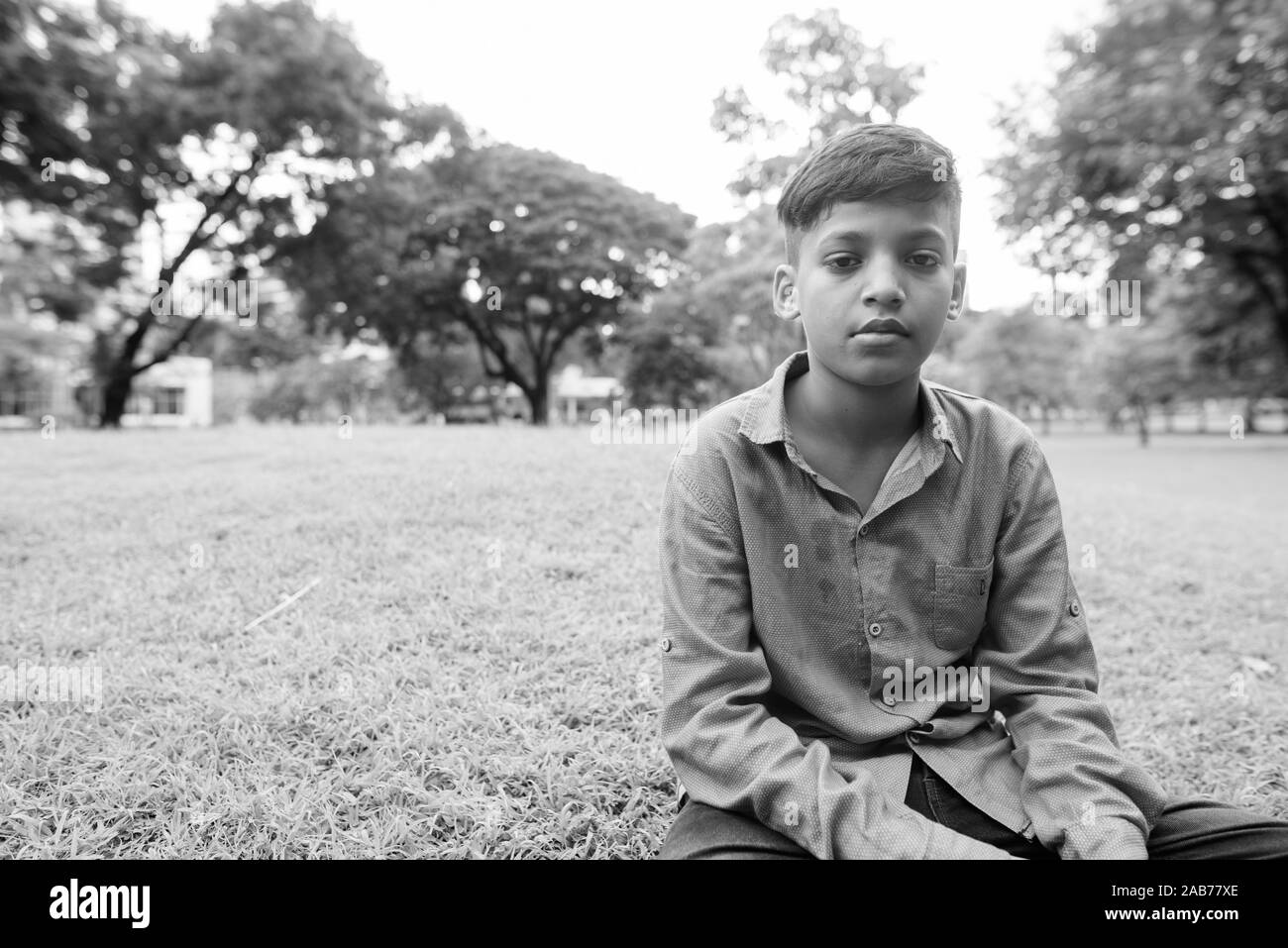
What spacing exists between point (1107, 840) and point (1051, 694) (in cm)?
27

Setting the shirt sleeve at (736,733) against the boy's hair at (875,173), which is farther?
the boy's hair at (875,173)

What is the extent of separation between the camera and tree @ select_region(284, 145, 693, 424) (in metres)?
16.5

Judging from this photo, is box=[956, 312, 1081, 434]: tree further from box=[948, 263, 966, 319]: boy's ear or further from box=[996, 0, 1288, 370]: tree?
box=[948, 263, 966, 319]: boy's ear

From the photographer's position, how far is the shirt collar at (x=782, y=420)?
153 centimetres

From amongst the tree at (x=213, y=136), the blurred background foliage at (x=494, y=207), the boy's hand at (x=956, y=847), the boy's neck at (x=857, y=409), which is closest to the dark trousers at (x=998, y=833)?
the boy's hand at (x=956, y=847)

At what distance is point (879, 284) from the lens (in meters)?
1.37

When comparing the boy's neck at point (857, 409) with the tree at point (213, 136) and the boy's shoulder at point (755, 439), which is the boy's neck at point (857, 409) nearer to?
the boy's shoulder at point (755, 439)

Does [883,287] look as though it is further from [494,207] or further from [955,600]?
[494,207]

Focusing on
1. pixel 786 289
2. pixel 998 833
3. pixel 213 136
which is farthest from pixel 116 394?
pixel 998 833

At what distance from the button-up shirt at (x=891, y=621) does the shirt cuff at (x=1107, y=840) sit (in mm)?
39

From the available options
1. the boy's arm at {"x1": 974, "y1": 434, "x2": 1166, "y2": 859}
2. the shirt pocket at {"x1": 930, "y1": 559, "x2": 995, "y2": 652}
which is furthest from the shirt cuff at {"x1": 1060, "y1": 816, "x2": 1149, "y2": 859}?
the shirt pocket at {"x1": 930, "y1": 559, "x2": 995, "y2": 652}

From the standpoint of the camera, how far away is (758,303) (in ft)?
37.3

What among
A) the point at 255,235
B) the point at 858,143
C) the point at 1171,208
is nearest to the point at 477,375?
the point at 255,235

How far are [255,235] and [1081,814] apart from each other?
653 inches
